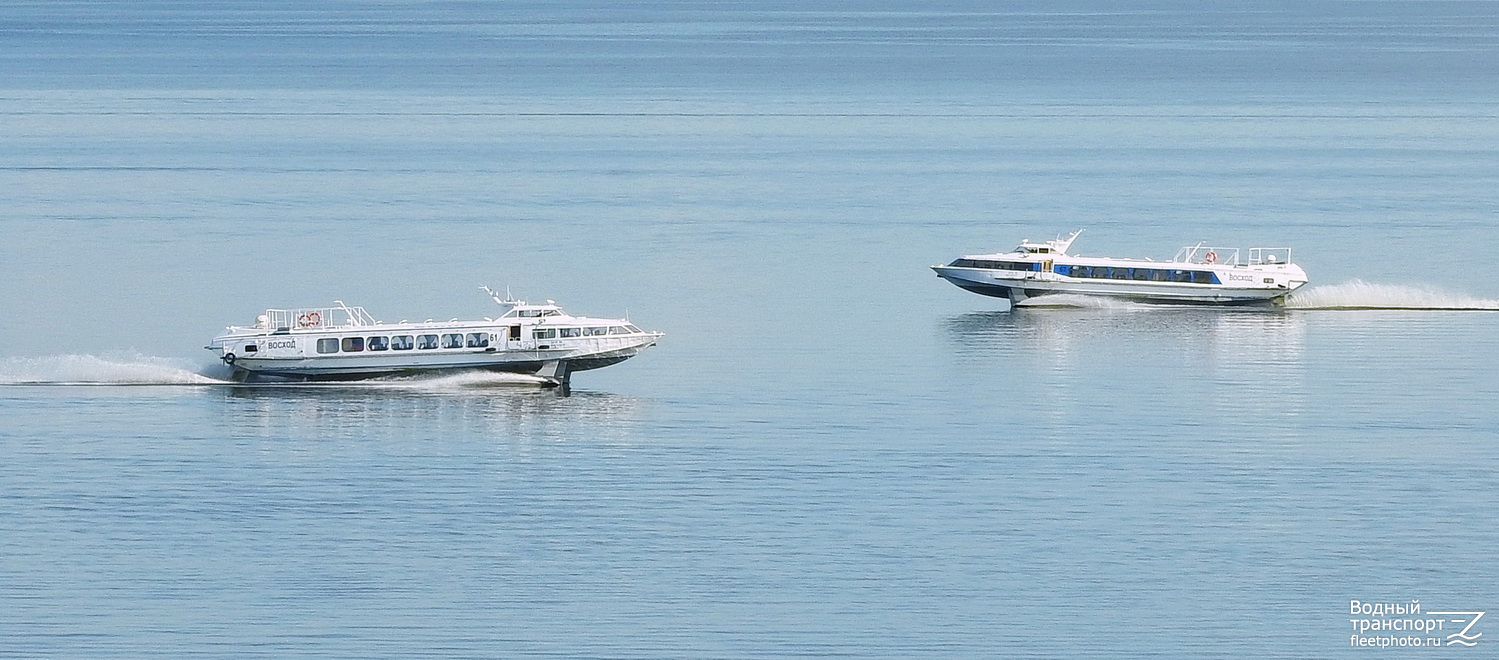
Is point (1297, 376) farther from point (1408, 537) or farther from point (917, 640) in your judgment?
point (917, 640)

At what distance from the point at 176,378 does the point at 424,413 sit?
1144 cm

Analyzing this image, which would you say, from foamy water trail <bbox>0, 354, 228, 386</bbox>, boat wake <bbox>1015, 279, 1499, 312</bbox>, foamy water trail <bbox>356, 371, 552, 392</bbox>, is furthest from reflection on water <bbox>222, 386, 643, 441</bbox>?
boat wake <bbox>1015, 279, 1499, 312</bbox>

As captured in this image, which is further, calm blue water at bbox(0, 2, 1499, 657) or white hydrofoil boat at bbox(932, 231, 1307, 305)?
white hydrofoil boat at bbox(932, 231, 1307, 305)

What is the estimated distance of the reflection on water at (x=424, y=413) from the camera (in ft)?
276

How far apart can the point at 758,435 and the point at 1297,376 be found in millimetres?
25955

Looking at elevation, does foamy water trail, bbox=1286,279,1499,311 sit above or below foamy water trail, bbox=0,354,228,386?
above

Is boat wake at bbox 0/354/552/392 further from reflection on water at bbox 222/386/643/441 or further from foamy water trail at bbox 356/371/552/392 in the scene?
reflection on water at bbox 222/386/643/441

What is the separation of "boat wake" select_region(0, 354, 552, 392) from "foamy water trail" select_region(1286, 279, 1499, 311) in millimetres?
43259

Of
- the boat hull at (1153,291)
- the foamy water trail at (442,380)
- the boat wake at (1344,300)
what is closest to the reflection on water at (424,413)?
the foamy water trail at (442,380)

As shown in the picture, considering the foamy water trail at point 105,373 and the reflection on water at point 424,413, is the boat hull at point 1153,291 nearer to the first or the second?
the reflection on water at point 424,413

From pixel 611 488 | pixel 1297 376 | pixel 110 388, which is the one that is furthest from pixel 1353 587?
pixel 110 388

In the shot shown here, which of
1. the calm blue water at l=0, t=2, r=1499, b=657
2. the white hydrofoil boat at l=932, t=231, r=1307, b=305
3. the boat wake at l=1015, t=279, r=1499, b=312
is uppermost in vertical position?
the white hydrofoil boat at l=932, t=231, r=1307, b=305

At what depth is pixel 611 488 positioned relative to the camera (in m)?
75.0

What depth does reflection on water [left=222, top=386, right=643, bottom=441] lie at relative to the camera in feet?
276
